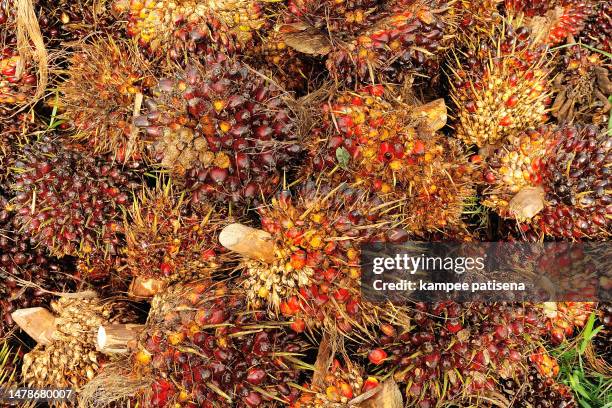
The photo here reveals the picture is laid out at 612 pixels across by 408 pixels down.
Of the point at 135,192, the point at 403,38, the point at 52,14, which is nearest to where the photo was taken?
the point at 403,38

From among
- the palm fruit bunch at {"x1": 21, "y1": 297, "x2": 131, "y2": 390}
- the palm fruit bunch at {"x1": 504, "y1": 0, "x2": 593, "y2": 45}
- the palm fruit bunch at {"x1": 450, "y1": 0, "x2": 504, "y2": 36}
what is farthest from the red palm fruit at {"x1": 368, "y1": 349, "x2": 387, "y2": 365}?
the palm fruit bunch at {"x1": 504, "y1": 0, "x2": 593, "y2": 45}

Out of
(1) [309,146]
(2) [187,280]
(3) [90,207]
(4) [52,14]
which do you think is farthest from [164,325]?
(4) [52,14]

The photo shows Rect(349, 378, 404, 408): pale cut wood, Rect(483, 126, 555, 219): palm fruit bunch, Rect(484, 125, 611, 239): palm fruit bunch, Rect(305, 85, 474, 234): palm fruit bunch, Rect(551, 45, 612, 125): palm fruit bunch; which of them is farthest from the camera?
Rect(551, 45, 612, 125): palm fruit bunch

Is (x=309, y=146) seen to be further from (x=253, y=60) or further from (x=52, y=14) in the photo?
(x=52, y=14)

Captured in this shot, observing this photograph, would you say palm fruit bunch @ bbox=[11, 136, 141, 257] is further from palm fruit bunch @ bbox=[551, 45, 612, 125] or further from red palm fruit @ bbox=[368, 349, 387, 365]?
palm fruit bunch @ bbox=[551, 45, 612, 125]

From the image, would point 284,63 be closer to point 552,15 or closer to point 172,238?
point 172,238

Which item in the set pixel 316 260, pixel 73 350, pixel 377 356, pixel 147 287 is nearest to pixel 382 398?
pixel 377 356

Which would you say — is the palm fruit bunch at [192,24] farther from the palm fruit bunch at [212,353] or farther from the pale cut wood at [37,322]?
the pale cut wood at [37,322]
